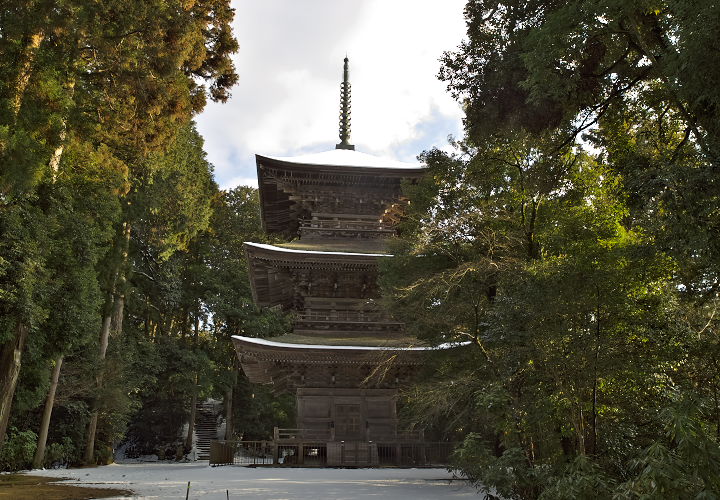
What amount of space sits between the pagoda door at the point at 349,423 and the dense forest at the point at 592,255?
6.70m

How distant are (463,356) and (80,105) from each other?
8.56 meters

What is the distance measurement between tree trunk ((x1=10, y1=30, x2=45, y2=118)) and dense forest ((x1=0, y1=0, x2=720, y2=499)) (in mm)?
32

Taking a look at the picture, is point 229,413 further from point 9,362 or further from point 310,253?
point 9,362

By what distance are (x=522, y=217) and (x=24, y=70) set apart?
818 cm

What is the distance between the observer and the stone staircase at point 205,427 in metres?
29.8

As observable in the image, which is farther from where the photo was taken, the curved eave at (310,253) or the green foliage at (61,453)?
the green foliage at (61,453)

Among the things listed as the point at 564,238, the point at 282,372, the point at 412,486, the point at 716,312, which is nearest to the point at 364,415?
the point at 282,372

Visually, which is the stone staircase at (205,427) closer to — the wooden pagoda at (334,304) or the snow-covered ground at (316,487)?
the wooden pagoda at (334,304)

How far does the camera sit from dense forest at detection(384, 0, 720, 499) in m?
4.37

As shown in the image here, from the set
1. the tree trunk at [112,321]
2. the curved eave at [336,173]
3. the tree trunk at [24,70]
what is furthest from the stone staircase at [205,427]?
the tree trunk at [24,70]

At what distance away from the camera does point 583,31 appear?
554cm

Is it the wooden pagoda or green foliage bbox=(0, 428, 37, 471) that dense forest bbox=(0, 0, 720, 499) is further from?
the wooden pagoda

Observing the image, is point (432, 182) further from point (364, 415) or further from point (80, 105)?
point (364, 415)

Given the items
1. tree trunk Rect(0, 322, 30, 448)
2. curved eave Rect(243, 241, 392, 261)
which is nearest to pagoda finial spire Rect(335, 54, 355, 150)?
curved eave Rect(243, 241, 392, 261)
